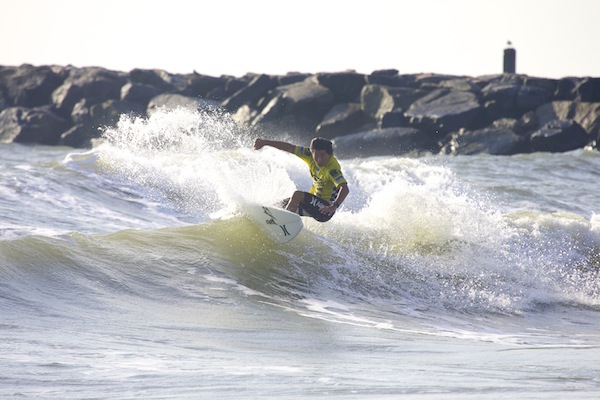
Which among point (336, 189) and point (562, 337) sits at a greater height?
point (336, 189)

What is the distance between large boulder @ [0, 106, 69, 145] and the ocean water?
24.2 meters

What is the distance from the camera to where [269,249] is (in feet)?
39.6

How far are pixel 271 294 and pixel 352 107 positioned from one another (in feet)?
97.1

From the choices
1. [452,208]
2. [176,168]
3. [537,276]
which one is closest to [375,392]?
[537,276]

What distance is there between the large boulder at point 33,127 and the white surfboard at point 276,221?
108ft

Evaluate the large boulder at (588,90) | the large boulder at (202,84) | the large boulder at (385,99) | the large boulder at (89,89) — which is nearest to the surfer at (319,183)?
the large boulder at (385,99)

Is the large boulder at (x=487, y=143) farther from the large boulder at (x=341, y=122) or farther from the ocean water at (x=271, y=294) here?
the ocean water at (x=271, y=294)

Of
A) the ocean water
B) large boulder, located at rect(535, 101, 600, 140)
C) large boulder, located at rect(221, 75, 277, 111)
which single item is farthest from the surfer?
large boulder, located at rect(221, 75, 277, 111)

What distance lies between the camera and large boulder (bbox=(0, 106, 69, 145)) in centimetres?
4253

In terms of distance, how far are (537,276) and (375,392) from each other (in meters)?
7.71

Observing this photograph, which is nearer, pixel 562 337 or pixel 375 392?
pixel 375 392

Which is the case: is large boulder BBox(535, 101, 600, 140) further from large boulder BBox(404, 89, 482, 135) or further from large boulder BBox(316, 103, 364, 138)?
large boulder BBox(316, 103, 364, 138)

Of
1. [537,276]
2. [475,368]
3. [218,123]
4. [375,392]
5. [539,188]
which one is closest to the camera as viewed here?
[375,392]

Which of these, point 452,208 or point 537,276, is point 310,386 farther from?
point 452,208
